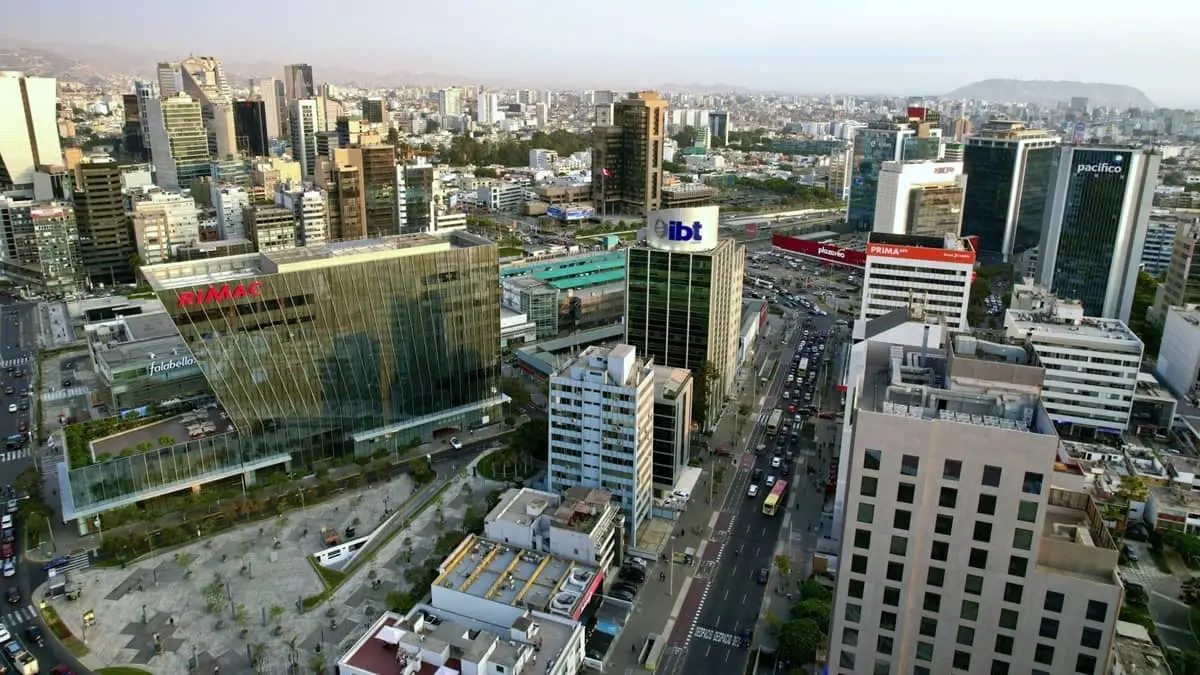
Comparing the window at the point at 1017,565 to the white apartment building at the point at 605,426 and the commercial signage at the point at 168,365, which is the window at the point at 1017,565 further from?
the commercial signage at the point at 168,365

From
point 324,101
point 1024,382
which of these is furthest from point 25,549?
point 324,101

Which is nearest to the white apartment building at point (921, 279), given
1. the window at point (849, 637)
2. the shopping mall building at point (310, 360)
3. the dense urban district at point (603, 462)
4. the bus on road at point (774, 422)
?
the dense urban district at point (603, 462)

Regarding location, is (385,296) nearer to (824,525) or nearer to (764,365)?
(824,525)

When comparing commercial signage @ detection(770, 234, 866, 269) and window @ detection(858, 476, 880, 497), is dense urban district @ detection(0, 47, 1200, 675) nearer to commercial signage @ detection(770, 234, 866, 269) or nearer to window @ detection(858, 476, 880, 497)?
window @ detection(858, 476, 880, 497)

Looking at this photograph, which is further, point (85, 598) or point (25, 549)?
point (25, 549)

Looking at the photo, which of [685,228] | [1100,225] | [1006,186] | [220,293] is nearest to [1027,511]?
[685,228]

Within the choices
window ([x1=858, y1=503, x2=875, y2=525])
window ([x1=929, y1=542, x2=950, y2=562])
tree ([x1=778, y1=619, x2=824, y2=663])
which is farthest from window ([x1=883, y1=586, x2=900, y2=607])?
tree ([x1=778, y1=619, x2=824, y2=663])
